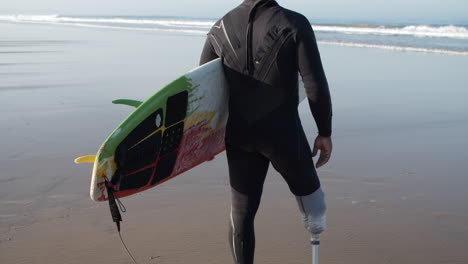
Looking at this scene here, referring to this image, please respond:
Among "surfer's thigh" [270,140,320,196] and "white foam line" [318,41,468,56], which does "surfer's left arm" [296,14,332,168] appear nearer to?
"surfer's thigh" [270,140,320,196]

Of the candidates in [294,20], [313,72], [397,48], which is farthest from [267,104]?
[397,48]

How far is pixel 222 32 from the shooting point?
7.79 ft

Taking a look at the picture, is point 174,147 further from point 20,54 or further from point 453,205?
point 20,54

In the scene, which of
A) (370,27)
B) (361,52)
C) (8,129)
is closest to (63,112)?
(8,129)

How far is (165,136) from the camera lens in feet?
7.98

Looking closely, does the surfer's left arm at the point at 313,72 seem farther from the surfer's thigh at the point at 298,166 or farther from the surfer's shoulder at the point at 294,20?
the surfer's thigh at the point at 298,166

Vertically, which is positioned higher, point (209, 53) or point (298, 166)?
point (209, 53)

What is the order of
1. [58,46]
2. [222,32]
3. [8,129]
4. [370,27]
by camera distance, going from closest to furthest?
[222,32] < [8,129] < [58,46] < [370,27]

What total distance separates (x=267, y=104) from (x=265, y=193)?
1.74m

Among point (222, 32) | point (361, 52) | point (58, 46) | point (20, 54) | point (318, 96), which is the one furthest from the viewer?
point (58, 46)

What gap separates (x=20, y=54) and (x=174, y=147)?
11701 mm

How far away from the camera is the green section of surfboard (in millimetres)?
2160

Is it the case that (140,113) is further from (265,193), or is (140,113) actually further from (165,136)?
(265,193)

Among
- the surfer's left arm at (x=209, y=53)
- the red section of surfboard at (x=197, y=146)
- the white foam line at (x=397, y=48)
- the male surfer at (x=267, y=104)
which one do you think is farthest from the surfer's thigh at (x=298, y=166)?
the white foam line at (x=397, y=48)
